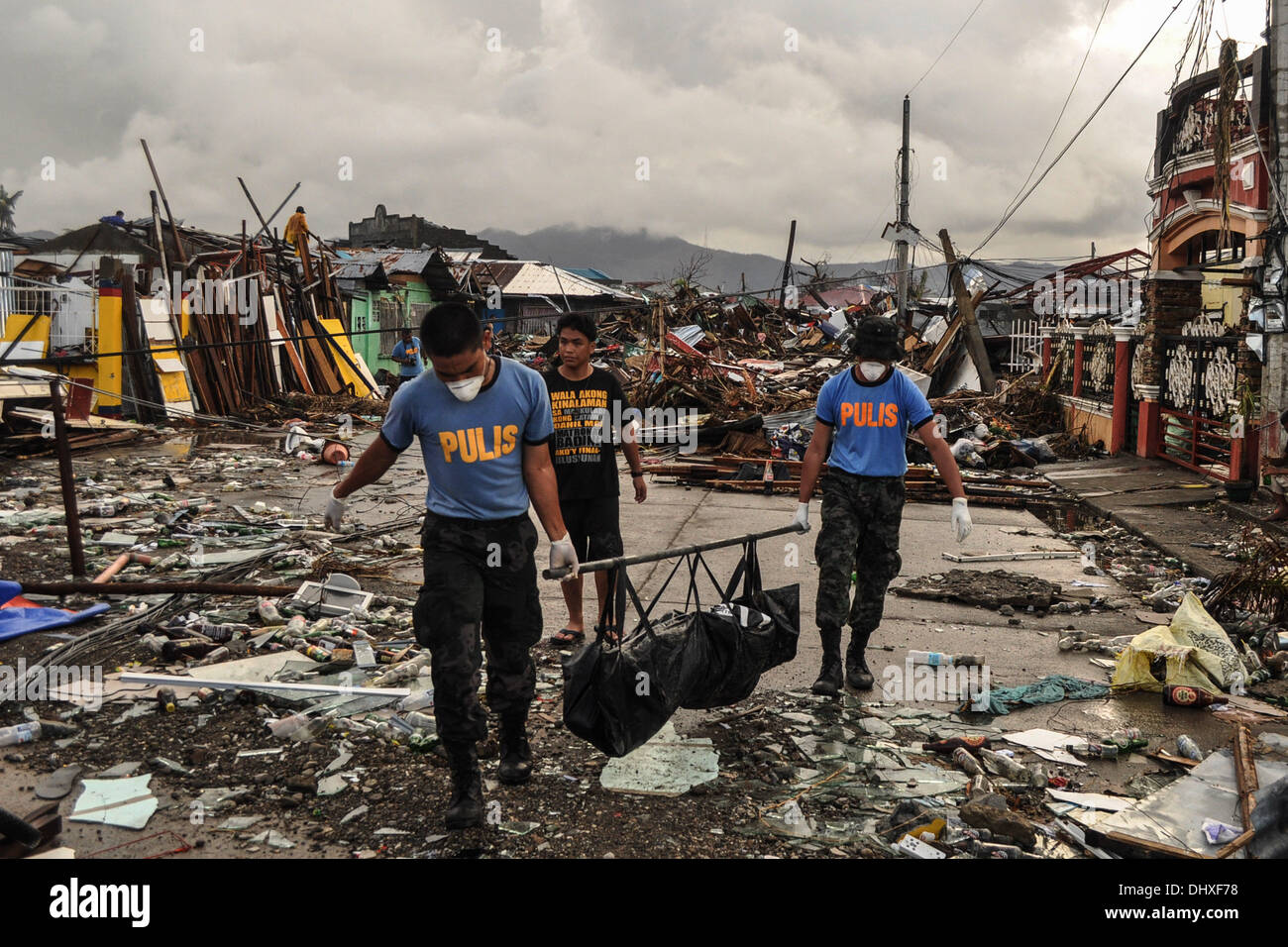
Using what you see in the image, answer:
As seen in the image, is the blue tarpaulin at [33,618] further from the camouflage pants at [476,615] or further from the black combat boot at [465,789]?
the black combat boot at [465,789]

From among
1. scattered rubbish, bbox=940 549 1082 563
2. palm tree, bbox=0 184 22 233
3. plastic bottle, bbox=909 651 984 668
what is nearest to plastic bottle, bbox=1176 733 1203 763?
plastic bottle, bbox=909 651 984 668

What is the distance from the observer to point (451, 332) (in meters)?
3.51

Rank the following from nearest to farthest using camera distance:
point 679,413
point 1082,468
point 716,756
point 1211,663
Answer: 1. point 716,756
2. point 1211,663
3. point 1082,468
4. point 679,413

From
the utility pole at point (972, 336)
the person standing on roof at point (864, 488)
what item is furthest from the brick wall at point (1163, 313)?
the person standing on roof at point (864, 488)

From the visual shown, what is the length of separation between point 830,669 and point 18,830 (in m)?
3.40

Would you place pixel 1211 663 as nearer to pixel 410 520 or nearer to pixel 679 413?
pixel 410 520

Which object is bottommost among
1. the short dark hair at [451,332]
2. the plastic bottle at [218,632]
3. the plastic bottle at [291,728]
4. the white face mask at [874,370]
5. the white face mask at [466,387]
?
the plastic bottle at [291,728]

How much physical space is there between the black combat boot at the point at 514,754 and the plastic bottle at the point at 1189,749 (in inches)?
107

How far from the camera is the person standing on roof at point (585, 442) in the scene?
5.30 meters

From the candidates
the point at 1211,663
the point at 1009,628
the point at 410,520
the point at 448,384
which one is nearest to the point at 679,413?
the point at 410,520

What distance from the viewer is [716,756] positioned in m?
4.11
